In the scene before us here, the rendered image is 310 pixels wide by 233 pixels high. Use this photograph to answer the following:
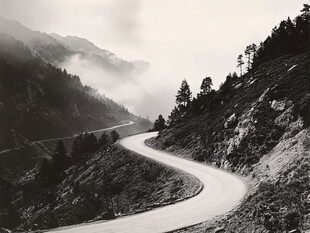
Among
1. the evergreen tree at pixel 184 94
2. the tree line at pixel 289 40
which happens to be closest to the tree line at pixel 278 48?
the tree line at pixel 289 40

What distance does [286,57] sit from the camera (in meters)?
64.5

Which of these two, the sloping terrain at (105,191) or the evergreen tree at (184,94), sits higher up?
the evergreen tree at (184,94)

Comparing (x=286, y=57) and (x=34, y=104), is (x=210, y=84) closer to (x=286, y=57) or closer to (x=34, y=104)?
(x=286, y=57)

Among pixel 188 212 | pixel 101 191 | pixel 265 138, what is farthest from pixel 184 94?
pixel 188 212

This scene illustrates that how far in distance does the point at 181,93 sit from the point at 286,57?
3760 centimetres

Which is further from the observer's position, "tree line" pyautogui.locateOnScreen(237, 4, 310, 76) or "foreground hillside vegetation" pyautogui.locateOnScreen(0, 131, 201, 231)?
"tree line" pyautogui.locateOnScreen(237, 4, 310, 76)

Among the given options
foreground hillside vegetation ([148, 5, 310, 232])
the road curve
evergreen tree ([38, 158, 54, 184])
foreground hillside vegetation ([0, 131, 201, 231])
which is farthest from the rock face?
evergreen tree ([38, 158, 54, 184])

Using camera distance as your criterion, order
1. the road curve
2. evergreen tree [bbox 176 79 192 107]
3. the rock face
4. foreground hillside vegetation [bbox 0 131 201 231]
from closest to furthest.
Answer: the rock face < the road curve < foreground hillside vegetation [bbox 0 131 201 231] < evergreen tree [bbox 176 79 192 107]

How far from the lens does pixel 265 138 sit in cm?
3797

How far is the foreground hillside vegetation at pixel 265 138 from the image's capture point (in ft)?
57.8

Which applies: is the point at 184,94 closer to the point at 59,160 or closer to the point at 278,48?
the point at 278,48

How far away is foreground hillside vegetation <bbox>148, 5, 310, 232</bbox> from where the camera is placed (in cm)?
1761

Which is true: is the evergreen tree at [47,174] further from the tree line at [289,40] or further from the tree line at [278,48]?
the tree line at [289,40]

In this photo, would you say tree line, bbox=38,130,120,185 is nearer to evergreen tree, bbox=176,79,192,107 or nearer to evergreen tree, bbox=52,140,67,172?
evergreen tree, bbox=52,140,67,172
